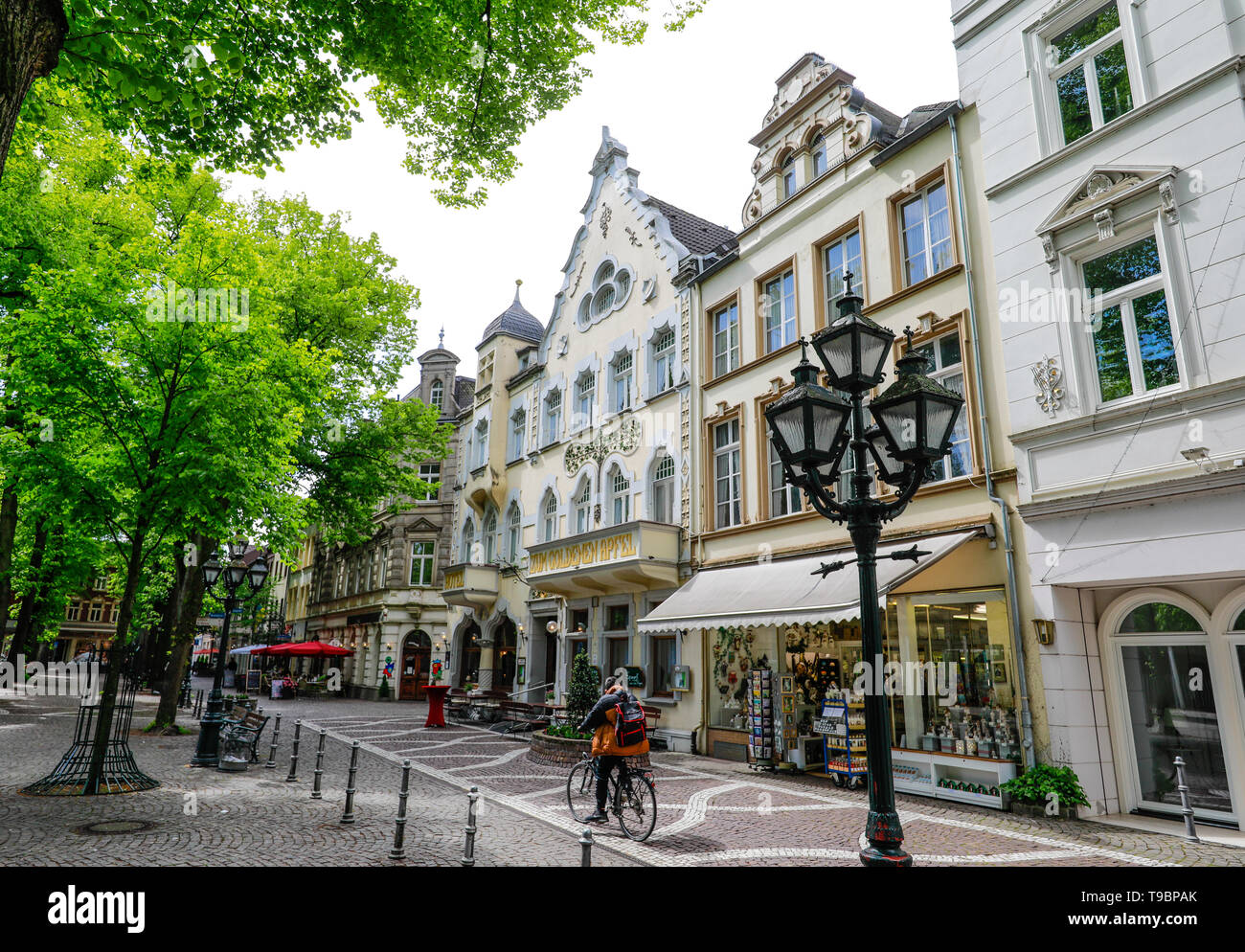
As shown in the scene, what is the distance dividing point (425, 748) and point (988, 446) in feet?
41.4

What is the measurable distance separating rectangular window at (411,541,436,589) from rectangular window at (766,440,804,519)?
23527 mm

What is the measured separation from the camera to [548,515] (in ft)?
78.8

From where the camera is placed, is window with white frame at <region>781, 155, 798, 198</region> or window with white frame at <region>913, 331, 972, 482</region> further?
window with white frame at <region>781, 155, 798, 198</region>

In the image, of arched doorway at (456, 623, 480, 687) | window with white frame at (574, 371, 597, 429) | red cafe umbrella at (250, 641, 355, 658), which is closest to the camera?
window with white frame at (574, 371, 597, 429)

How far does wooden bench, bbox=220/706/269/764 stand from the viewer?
12.7 meters

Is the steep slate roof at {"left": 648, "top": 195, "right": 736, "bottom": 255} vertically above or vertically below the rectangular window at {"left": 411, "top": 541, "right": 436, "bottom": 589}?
above

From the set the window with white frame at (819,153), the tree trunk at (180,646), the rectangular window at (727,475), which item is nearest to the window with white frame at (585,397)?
the rectangular window at (727,475)

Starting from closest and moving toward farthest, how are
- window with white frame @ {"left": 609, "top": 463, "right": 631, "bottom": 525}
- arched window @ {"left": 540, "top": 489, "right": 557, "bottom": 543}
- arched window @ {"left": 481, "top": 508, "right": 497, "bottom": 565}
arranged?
window with white frame @ {"left": 609, "top": 463, "right": 631, "bottom": 525}
arched window @ {"left": 540, "top": 489, "right": 557, "bottom": 543}
arched window @ {"left": 481, "top": 508, "right": 497, "bottom": 565}

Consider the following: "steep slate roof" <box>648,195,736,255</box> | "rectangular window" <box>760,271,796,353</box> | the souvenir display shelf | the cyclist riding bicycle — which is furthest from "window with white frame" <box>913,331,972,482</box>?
"steep slate roof" <box>648,195,736,255</box>

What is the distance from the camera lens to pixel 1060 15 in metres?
11.0

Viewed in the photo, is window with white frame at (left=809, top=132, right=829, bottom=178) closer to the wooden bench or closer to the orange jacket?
the orange jacket

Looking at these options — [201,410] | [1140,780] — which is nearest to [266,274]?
[201,410]

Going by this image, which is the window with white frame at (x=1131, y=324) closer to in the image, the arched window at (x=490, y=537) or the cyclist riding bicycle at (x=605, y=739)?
the cyclist riding bicycle at (x=605, y=739)

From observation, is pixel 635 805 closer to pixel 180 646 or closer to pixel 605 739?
pixel 605 739
